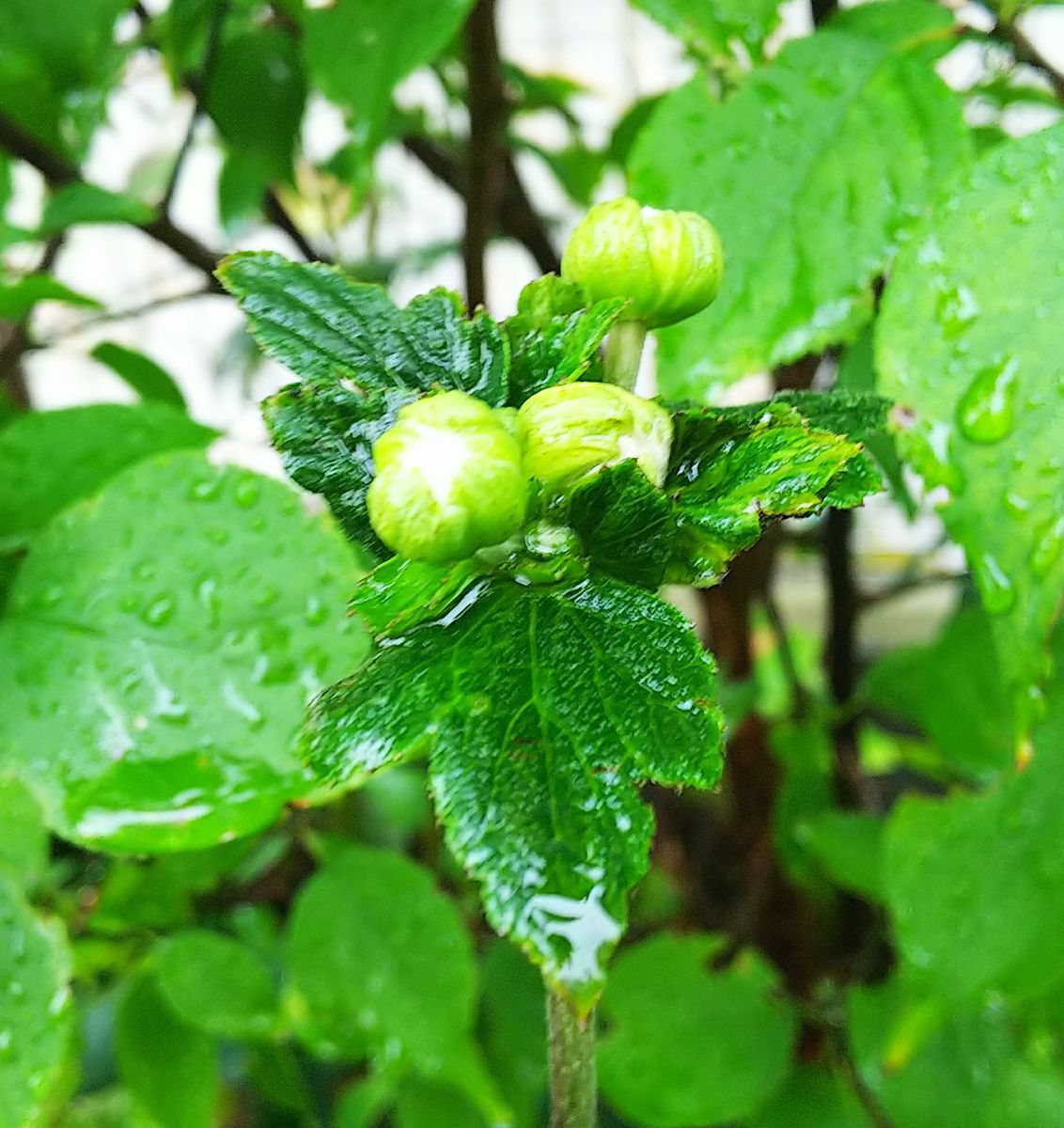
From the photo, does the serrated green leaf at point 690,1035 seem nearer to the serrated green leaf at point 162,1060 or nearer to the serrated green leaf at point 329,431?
the serrated green leaf at point 162,1060

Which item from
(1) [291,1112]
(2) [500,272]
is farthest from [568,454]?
(2) [500,272]

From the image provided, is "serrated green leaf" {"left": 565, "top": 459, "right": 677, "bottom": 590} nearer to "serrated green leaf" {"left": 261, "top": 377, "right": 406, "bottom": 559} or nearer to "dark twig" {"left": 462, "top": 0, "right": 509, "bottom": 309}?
"serrated green leaf" {"left": 261, "top": 377, "right": 406, "bottom": 559}

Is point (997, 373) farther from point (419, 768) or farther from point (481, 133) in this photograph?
point (419, 768)

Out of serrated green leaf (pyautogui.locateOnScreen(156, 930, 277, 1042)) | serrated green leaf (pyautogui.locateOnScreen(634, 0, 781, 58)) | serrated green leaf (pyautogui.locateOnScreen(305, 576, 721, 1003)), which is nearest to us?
→ serrated green leaf (pyautogui.locateOnScreen(305, 576, 721, 1003))

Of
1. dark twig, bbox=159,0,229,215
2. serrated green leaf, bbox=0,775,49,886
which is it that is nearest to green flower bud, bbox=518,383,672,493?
serrated green leaf, bbox=0,775,49,886

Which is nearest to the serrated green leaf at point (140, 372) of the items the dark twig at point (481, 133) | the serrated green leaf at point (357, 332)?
the dark twig at point (481, 133)

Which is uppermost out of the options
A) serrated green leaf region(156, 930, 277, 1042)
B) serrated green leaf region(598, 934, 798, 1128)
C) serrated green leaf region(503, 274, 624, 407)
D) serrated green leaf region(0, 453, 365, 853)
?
serrated green leaf region(503, 274, 624, 407)
